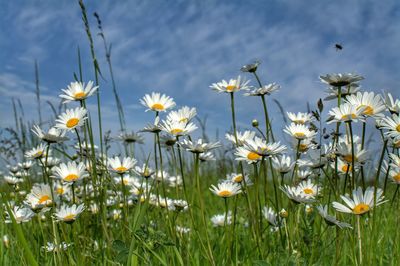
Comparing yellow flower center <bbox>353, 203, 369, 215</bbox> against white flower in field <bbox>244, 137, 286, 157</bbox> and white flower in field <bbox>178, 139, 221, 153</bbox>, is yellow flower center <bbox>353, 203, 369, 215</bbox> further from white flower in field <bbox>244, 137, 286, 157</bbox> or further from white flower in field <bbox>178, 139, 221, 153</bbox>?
white flower in field <bbox>178, 139, 221, 153</bbox>

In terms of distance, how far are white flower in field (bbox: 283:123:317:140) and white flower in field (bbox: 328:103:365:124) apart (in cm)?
41

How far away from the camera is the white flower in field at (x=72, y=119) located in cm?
192

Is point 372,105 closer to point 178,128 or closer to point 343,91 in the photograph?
point 343,91

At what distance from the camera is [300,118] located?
7.34 ft

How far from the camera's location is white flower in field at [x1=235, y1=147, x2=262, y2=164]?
5.92 ft

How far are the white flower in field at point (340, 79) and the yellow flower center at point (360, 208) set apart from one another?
0.51 m

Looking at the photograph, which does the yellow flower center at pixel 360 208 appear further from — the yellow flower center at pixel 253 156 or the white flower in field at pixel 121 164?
the white flower in field at pixel 121 164

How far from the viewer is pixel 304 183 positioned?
7.68ft

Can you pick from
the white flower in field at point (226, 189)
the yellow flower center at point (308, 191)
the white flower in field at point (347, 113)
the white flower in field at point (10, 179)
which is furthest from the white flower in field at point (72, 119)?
the white flower in field at point (10, 179)

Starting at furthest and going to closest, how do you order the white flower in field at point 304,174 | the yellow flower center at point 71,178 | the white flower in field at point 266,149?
the white flower in field at point 304,174 → the yellow flower center at point 71,178 → the white flower in field at point 266,149

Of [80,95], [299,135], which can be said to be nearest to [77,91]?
[80,95]

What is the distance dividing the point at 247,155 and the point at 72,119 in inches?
32.2

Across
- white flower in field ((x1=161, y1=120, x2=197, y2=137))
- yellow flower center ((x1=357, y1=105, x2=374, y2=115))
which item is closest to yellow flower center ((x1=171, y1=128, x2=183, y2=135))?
white flower in field ((x1=161, y1=120, x2=197, y2=137))

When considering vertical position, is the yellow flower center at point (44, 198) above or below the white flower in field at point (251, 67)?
below
